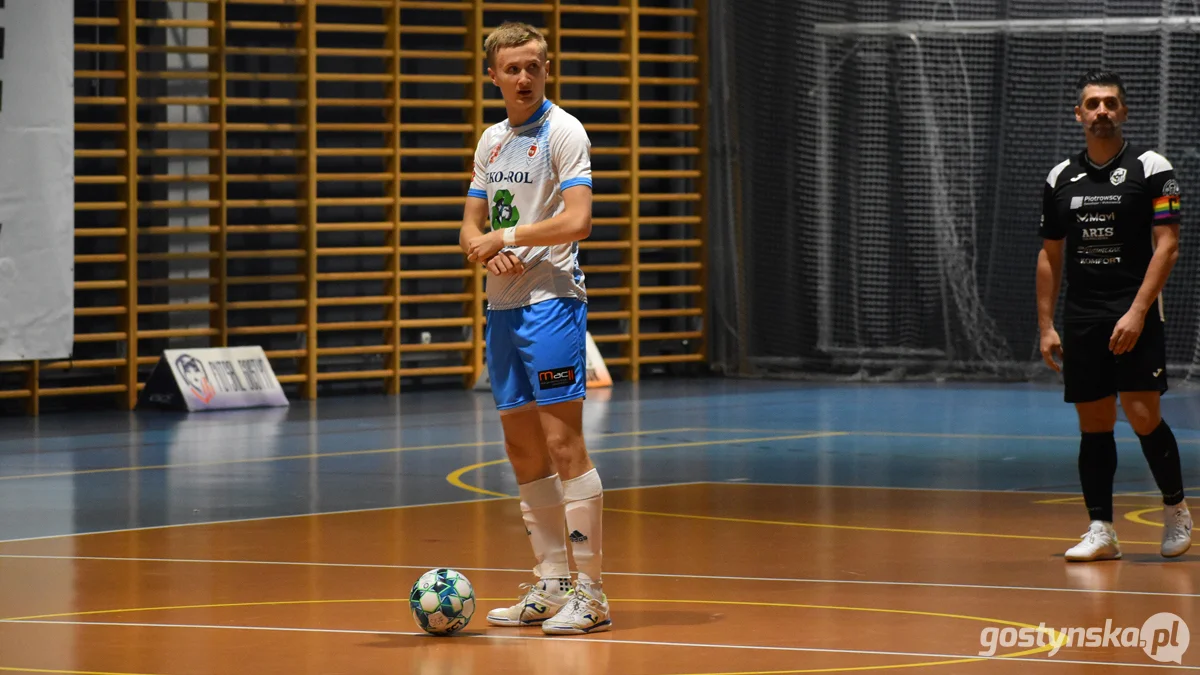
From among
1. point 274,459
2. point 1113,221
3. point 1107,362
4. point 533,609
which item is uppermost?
point 1113,221

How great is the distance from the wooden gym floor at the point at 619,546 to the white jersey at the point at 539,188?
36.4 inches

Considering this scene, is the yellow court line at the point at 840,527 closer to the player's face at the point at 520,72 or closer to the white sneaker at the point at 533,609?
the white sneaker at the point at 533,609

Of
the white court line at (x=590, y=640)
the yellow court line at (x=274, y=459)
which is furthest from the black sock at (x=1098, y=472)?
the yellow court line at (x=274, y=459)

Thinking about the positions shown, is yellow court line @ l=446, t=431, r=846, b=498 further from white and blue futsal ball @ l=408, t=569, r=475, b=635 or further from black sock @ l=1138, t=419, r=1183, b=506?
white and blue futsal ball @ l=408, t=569, r=475, b=635

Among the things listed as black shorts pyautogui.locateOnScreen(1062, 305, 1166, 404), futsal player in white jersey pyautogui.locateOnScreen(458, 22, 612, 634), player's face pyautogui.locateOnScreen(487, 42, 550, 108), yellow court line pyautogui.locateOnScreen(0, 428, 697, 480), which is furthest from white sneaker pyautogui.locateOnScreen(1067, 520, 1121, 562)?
yellow court line pyautogui.locateOnScreen(0, 428, 697, 480)

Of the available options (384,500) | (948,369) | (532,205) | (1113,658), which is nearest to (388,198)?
(948,369)

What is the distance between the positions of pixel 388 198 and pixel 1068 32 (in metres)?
5.39

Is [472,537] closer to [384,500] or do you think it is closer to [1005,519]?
[384,500]

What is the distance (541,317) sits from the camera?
4789mm

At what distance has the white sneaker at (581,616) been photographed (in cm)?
467

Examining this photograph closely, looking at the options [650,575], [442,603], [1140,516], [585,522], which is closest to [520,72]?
[585,522]

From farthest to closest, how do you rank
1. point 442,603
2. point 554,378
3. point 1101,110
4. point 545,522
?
1. point 1101,110
2. point 545,522
3. point 554,378
4. point 442,603

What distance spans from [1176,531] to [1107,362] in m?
0.60

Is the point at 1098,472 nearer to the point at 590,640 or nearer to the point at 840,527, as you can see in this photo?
the point at 840,527
